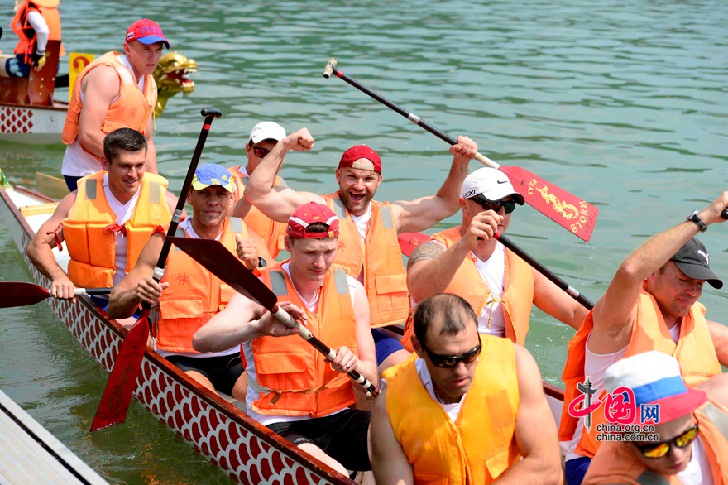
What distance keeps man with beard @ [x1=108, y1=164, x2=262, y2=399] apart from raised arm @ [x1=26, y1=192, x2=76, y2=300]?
14.1 inches

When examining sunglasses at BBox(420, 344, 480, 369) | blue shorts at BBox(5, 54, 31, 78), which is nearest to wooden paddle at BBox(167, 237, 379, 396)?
sunglasses at BBox(420, 344, 480, 369)

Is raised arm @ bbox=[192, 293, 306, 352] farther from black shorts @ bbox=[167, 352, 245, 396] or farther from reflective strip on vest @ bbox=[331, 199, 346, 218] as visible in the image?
reflective strip on vest @ bbox=[331, 199, 346, 218]

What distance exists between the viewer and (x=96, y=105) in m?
7.17

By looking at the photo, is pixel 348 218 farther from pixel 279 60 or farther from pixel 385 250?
pixel 279 60

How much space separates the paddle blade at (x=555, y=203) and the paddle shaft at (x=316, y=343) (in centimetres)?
181

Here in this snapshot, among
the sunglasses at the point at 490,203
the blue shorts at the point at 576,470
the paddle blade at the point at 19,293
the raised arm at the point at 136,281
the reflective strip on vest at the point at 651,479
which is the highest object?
the sunglasses at the point at 490,203

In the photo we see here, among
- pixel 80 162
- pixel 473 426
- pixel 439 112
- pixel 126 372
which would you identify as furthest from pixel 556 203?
pixel 439 112

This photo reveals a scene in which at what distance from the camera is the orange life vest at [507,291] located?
16.1ft

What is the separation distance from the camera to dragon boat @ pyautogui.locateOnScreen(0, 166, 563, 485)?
444 centimetres

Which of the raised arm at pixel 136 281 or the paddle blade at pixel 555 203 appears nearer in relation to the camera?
the raised arm at pixel 136 281

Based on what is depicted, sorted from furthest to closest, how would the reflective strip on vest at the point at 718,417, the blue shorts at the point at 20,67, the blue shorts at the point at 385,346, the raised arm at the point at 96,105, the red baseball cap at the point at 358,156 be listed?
the blue shorts at the point at 20,67
the raised arm at the point at 96,105
the red baseball cap at the point at 358,156
the blue shorts at the point at 385,346
the reflective strip on vest at the point at 718,417

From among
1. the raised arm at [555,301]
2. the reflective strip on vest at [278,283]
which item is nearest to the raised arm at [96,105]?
the reflective strip on vest at [278,283]

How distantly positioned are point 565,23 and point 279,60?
6744 millimetres

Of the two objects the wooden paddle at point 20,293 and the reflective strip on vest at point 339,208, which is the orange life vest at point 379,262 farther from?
the wooden paddle at point 20,293
